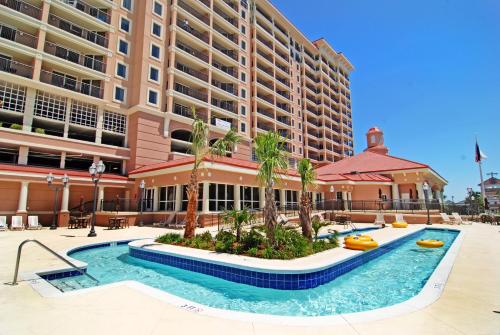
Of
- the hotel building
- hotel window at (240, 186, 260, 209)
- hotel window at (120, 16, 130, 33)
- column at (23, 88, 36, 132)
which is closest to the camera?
the hotel building

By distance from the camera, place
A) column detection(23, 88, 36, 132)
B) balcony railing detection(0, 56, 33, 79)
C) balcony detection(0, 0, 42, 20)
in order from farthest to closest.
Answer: balcony detection(0, 0, 42, 20) < column detection(23, 88, 36, 132) < balcony railing detection(0, 56, 33, 79)

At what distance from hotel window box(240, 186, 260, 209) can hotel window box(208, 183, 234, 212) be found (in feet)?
3.43

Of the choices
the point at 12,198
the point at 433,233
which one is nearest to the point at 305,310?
the point at 433,233

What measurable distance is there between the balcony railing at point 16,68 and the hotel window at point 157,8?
14.0 m

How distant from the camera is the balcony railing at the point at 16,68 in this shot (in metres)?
21.9

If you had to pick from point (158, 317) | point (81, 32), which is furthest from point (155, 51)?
point (158, 317)

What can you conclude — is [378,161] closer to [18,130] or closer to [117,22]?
[117,22]

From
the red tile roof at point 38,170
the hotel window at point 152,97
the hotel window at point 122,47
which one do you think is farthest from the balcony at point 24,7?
the red tile roof at point 38,170

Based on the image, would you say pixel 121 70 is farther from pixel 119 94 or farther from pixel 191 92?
pixel 191 92

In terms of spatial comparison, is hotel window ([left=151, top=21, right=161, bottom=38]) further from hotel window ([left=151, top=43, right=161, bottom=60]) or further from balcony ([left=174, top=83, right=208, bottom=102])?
balcony ([left=174, top=83, right=208, bottom=102])

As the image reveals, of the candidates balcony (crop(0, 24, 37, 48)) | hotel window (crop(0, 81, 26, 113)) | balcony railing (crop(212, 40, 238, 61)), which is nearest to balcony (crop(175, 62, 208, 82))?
balcony railing (crop(212, 40, 238, 61))

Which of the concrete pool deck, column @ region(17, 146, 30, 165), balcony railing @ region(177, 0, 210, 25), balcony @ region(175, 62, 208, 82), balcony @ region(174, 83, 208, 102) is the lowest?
the concrete pool deck

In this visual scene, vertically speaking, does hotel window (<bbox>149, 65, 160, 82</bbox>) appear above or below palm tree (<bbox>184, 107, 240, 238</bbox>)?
above

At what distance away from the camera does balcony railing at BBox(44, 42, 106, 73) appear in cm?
2488
